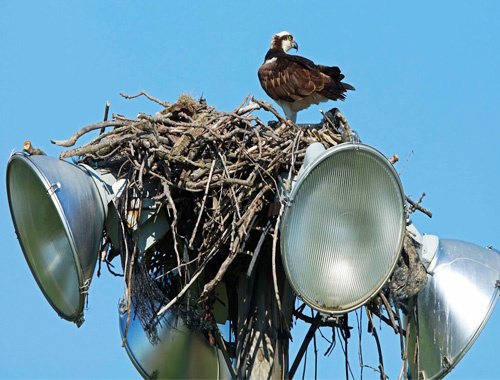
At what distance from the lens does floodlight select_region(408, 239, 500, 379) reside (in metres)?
8.01

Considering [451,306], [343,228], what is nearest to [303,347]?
[451,306]

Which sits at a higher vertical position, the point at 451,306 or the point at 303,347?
the point at 451,306

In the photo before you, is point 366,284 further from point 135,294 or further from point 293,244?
point 135,294

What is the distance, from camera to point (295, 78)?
998 cm

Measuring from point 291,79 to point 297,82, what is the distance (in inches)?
5.1

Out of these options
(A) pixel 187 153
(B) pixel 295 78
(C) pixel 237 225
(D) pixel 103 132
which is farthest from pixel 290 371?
(B) pixel 295 78

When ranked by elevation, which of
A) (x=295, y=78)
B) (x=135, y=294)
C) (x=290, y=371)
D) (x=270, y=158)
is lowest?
(x=290, y=371)

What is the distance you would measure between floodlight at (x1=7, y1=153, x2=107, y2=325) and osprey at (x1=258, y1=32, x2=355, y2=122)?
2.80 meters

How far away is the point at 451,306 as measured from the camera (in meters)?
8.10

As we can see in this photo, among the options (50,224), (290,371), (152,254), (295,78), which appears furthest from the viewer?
(295,78)

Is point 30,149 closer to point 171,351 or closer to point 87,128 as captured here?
point 87,128

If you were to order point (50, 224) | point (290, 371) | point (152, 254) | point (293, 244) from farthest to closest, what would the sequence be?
point (152, 254) < point (290, 371) < point (50, 224) < point (293, 244)

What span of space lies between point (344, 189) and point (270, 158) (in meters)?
1.15

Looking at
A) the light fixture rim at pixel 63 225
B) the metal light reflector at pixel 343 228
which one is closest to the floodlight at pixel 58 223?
the light fixture rim at pixel 63 225
